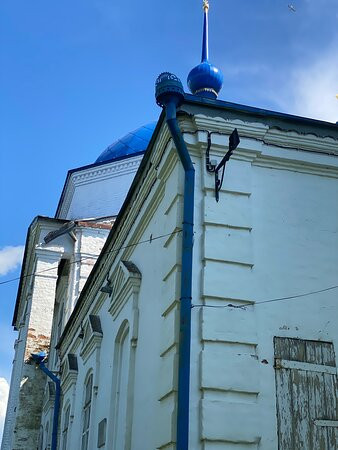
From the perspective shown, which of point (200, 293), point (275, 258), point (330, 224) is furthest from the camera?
point (330, 224)

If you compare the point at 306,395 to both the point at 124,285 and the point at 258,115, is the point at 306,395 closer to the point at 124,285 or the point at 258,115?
the point at 258,115

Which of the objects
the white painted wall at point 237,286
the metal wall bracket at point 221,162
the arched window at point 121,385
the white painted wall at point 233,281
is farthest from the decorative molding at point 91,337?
the metal wall bracket at point 221,162

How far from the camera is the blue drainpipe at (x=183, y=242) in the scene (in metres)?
5.21

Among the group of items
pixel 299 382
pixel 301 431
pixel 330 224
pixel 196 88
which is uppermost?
pixel 196 88

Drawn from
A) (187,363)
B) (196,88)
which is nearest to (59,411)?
(196,88)

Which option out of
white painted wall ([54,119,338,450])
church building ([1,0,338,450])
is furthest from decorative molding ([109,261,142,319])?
white painted wall ([54,119,338,450])

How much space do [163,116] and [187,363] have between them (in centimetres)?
285

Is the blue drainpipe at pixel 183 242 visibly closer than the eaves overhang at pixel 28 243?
Yes

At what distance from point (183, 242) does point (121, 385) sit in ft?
10.00

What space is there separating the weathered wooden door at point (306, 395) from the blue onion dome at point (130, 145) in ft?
42.3

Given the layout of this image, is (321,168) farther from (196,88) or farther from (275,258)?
(196,88)

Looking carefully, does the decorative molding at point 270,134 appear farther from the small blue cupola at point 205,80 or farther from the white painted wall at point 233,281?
the small blue cupola at point 205,80

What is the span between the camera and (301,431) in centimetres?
559

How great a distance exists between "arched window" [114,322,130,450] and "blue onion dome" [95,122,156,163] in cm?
1021
